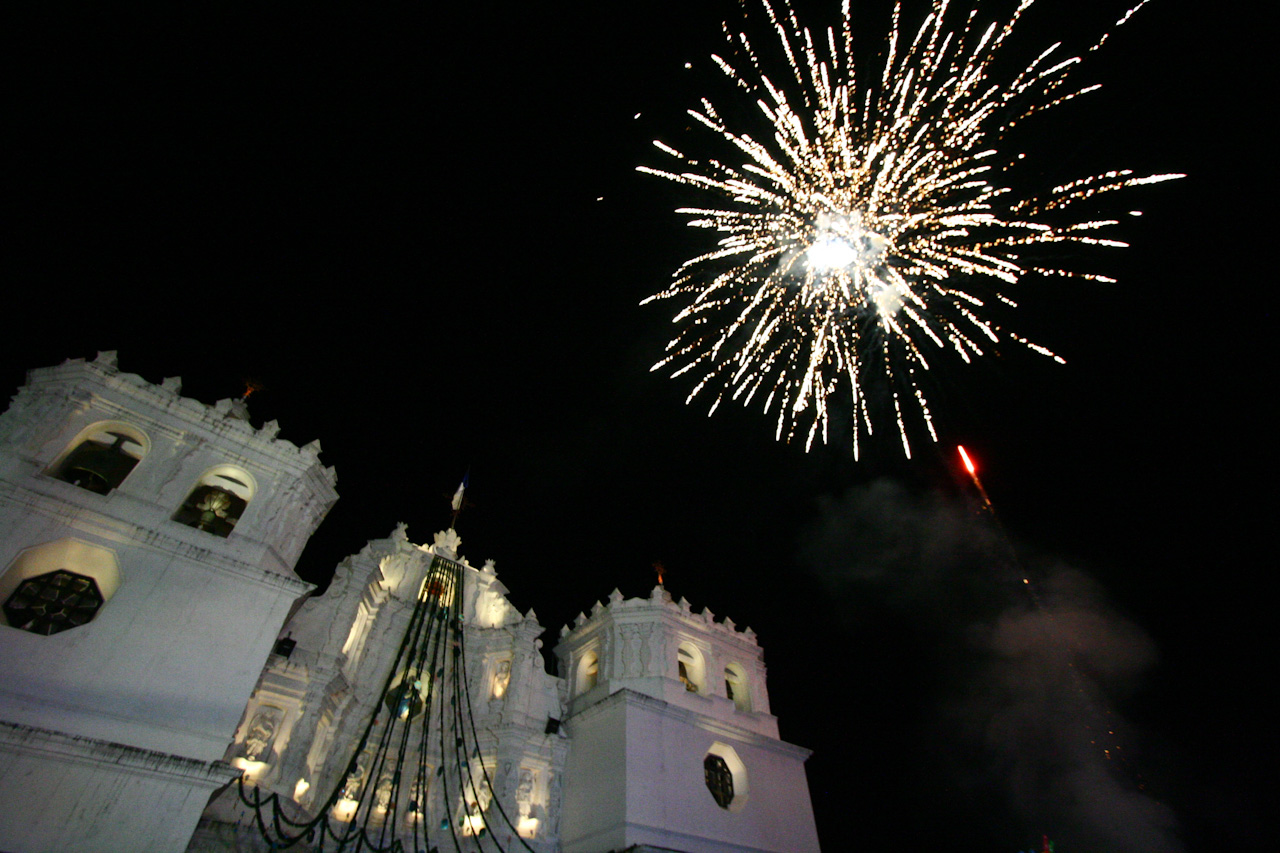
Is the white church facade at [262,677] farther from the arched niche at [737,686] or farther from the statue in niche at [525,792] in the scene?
the arched niche at [737,686]

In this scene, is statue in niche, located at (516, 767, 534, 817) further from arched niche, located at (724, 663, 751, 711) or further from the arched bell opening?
arched niche, located at (724, 663, 751, 711)

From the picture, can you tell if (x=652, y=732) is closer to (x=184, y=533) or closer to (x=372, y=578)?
(x=372, y=578)

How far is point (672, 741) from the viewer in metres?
23.9

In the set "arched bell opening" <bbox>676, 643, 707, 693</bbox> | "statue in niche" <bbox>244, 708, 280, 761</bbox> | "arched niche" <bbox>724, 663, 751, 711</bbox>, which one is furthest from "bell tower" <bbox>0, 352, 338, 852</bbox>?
"arched niche" <bbox>724, 663, 751, 711</bbox>

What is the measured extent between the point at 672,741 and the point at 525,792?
6.29 metres

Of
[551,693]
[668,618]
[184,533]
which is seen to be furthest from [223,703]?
[668,618]

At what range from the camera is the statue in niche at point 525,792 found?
23.4 meters

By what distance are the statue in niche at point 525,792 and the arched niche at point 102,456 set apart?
1824 cm

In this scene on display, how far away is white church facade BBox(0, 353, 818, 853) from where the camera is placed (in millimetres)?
14484

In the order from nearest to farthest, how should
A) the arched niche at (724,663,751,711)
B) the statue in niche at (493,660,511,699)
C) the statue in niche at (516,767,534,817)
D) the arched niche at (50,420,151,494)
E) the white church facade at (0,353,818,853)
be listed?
the white church facade at (0,353,818,853), the arched niche at (50,420,151,494), the statue in niche at (516,767,534,817), the statue in niche at (493,660,511,699), the arched niche at (724,663,751,711)

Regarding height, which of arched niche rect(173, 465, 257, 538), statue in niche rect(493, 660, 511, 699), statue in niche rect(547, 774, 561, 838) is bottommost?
statue in niche rect(547, 774, 561, 838)

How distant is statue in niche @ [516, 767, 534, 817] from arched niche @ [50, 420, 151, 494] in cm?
1824

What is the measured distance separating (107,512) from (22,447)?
Answer: 3236mm

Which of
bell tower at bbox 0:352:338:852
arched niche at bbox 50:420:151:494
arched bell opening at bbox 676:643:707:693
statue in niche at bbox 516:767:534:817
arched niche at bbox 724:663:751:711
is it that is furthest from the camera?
arched niche at bbox 724:663:751:711
